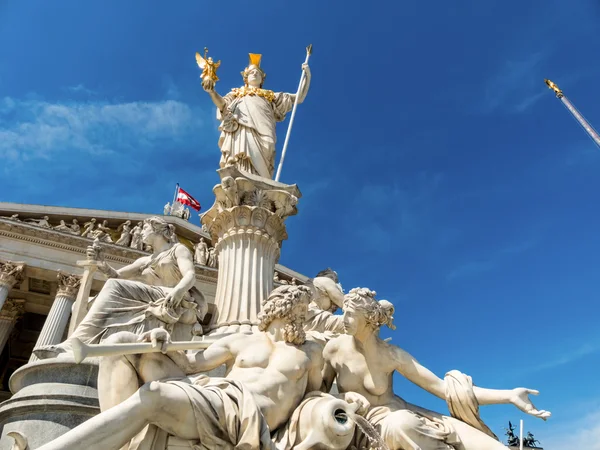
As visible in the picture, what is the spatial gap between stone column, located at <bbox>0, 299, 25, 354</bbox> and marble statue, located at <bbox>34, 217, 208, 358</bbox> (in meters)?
22.1

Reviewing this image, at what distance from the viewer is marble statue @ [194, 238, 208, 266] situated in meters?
26.7

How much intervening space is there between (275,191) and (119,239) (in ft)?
72.9

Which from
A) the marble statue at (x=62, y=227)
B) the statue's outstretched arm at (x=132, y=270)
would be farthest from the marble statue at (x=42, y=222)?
the statue's outstretched arm at (x=132, y=270)

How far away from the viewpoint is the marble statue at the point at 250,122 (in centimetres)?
887

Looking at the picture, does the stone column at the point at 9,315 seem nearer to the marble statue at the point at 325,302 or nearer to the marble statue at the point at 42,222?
the marble statue at the point at 42,222

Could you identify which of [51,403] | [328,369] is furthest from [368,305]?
[51,403]

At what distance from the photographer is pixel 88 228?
91.7 ft

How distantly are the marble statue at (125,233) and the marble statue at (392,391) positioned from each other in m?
24.3

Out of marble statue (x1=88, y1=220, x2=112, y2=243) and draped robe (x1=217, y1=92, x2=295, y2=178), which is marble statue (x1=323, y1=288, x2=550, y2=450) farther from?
marble statue (x1=88, y1=220, x2=112, y2=243)

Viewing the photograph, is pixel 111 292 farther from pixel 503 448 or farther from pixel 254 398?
pixel 503 448

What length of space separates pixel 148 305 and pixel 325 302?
294 cm

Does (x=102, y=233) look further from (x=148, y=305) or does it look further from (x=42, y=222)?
(x=148, y=305)

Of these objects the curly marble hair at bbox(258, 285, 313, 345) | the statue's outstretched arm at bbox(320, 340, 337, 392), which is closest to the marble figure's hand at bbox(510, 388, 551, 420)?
the statue's outstretched arm at bbox(320, 340, 337, 392)

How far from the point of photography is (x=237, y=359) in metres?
3.90
